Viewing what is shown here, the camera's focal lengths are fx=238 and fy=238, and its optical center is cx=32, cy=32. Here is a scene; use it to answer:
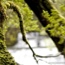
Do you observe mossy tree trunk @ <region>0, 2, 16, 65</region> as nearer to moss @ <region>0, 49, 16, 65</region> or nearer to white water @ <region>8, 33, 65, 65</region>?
moss @ <region>0, 49, 16, 65</region>

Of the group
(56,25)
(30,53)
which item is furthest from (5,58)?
(30,53)

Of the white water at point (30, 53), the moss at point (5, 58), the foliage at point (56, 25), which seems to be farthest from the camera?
the white water at point (30, 53)

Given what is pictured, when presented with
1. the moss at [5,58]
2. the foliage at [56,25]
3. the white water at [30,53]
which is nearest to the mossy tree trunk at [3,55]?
the moss at [5,58]

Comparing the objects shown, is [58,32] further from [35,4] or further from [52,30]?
[35,4]

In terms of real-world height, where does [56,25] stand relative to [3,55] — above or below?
below

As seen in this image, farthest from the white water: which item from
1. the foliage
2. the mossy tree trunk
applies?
the mossy tree trunk

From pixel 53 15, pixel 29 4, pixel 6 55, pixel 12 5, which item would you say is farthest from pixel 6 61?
pixel 29 4

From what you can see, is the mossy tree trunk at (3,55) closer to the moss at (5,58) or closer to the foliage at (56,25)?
the moss at (5,58)

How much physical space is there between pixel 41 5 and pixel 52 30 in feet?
1.50

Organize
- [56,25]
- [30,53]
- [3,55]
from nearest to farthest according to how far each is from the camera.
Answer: [3,55] → [56,25] → [30,53]

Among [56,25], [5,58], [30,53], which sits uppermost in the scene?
[5,58]

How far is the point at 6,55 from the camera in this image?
173 centimetres

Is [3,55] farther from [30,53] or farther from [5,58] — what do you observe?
[30,53]

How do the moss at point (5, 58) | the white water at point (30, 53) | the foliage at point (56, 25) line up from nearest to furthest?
the moss at point (5, 58) < the foliage at point (56, 25) < the white water at point (30, 53)
